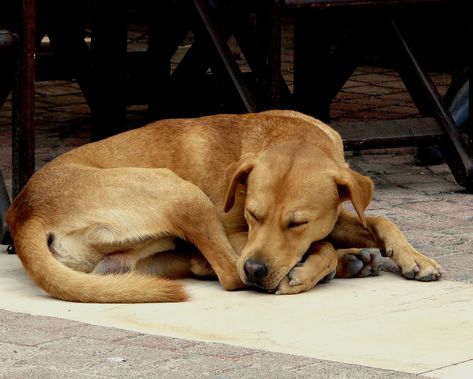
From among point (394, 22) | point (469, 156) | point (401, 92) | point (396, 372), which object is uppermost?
point (396, 372)

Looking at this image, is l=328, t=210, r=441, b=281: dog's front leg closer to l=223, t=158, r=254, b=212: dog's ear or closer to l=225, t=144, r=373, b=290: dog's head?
l=225, t=144, r=373, b=290: dog's head

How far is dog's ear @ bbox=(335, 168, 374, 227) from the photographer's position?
453 cm

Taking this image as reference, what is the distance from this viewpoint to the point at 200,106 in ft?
25.0

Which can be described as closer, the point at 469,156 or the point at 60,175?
the point at 60,175

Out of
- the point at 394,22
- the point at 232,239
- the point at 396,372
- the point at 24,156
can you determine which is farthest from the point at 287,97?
the point at 396,372

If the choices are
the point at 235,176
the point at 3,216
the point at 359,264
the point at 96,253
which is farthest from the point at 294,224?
the point at 3,216

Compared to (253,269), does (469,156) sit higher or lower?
lower

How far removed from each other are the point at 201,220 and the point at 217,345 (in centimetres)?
87

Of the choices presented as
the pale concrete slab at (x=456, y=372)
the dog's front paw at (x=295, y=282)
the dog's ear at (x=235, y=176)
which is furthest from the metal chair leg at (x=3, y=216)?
the pale concrete slab at (x=456, y=372)

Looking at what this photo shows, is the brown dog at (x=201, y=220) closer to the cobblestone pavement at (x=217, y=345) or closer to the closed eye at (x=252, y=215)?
the closed eye at (x=252, y=215)

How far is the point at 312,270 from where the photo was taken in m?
4.54

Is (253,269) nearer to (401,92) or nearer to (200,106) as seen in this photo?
(200,106)

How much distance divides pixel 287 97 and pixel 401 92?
2.65m

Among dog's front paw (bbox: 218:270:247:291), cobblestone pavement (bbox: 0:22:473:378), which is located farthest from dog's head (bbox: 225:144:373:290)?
cobblestone pavement (bbox: 0:22:473:378)
